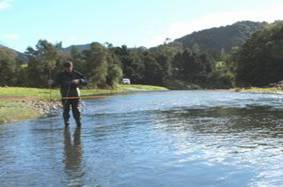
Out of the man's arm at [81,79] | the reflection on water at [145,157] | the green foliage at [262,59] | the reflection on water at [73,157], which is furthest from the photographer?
the green foliage at [262,59]

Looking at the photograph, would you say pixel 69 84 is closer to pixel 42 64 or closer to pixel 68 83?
pixel 68 83

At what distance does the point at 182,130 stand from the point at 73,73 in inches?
192

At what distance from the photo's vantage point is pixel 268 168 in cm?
1142

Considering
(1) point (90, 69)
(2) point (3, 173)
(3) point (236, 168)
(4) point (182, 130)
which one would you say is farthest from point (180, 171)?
(1) point (90, 69)

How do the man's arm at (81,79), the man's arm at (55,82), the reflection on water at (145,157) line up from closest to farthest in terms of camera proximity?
the reflection on water at (145,157) < the man's arm at (81,79) < the man's arm at (55,82)

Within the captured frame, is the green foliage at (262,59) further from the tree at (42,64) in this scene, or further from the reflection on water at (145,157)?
the reflection on water at (145,157)

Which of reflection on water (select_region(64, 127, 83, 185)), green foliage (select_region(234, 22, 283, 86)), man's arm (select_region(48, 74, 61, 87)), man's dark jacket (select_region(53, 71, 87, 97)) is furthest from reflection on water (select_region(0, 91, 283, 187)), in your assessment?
green foliage (select_region(234, 22, 283, 86))

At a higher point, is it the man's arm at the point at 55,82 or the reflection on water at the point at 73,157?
the man's arm at the point at 55,82

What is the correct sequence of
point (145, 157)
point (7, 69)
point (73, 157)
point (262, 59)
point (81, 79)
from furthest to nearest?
point (7, 69) → point (262, 59) → point (81, 79) → point (73, 157) → point (145, 157)

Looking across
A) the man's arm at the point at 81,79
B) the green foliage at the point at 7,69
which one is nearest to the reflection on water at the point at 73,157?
the man's arm at the point at 81,79

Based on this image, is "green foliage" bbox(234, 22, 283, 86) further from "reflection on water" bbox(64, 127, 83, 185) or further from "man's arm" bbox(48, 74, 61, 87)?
"reflection on water" bbox(64, 127, 83, 185)

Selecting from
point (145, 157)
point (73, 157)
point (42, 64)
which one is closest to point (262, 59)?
point (42, 64)

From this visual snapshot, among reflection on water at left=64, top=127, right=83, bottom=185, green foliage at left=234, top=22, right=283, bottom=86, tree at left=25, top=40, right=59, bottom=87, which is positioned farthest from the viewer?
tree at left=25, top=40, right=59, bottom=87

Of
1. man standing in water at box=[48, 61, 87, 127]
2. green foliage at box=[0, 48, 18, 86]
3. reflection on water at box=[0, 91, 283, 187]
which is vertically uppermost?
green foliage at box=[0, 48, 18, 86]
